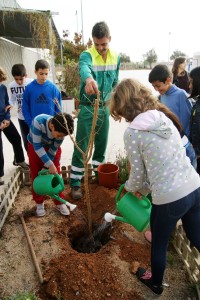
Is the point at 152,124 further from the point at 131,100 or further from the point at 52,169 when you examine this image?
the point at 52,169

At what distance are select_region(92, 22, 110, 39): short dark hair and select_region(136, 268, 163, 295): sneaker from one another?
8.24 feet

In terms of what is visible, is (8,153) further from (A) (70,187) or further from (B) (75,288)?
(B) (75,288)

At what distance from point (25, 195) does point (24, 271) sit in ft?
4.66

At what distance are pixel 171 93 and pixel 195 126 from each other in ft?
1.48

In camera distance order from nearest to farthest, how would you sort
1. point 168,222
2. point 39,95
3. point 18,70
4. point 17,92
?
point 168,222
point 39,95
point 18,70
point 17,92

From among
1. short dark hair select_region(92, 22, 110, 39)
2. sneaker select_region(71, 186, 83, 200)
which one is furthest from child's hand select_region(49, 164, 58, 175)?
short dark hair select_region(92, 22, 110, 39)

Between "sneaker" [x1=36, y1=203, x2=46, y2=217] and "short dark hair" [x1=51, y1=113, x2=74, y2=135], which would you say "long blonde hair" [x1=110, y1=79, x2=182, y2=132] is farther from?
"sneaker" [x1=36, y1=203, x2=46, y2=217]

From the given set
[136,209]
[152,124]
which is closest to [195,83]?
[152,124]

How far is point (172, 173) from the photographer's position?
1658mm

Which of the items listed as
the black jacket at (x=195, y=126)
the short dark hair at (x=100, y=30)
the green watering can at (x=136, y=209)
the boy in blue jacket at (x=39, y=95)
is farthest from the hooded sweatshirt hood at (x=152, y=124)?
the boy in blue jacket at (x=39, y=95)

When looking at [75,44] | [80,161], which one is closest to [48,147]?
[80,161]

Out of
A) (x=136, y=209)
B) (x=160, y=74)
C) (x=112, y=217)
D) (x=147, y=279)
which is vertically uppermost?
(x=160, y=74)

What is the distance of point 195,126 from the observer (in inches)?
101

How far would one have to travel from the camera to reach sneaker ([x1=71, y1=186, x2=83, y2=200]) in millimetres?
3513
